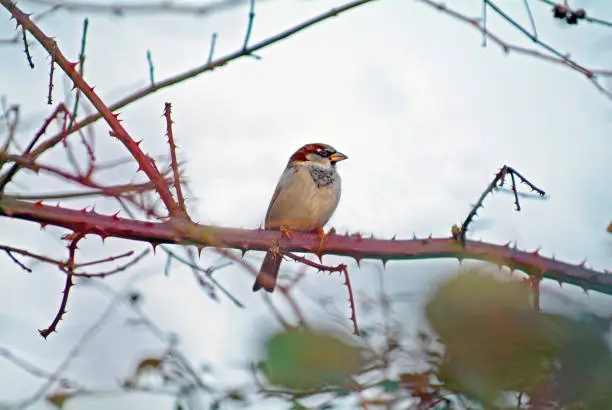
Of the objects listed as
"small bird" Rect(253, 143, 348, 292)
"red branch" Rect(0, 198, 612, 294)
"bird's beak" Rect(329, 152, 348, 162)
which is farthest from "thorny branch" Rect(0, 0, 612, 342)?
"bird's beak" Rect(329, 152, 348, 162)

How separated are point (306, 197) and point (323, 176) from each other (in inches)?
11.8

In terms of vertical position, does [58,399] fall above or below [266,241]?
below

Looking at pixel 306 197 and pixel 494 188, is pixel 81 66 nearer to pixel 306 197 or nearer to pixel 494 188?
pixel 494 188

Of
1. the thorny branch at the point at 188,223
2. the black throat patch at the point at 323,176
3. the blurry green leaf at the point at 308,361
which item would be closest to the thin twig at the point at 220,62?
the thorny branch at the point at 188,223

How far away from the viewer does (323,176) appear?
5.79m

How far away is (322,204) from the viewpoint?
18.3 feet

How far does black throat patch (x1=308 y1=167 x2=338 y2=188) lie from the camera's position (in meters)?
5.69

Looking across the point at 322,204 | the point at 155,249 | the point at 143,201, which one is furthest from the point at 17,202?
the point at 322,204

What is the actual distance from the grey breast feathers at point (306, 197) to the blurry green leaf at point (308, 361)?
13.8 ft

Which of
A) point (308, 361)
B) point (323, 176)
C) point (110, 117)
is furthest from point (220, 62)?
point (323, 176)

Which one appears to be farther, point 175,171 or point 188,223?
point 175,171

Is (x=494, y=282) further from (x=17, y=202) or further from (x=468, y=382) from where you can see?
(x=17, y=202)

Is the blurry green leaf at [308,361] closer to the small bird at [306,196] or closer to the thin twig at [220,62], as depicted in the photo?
the thin twig at [220,62]

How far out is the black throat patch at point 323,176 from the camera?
569 cm
